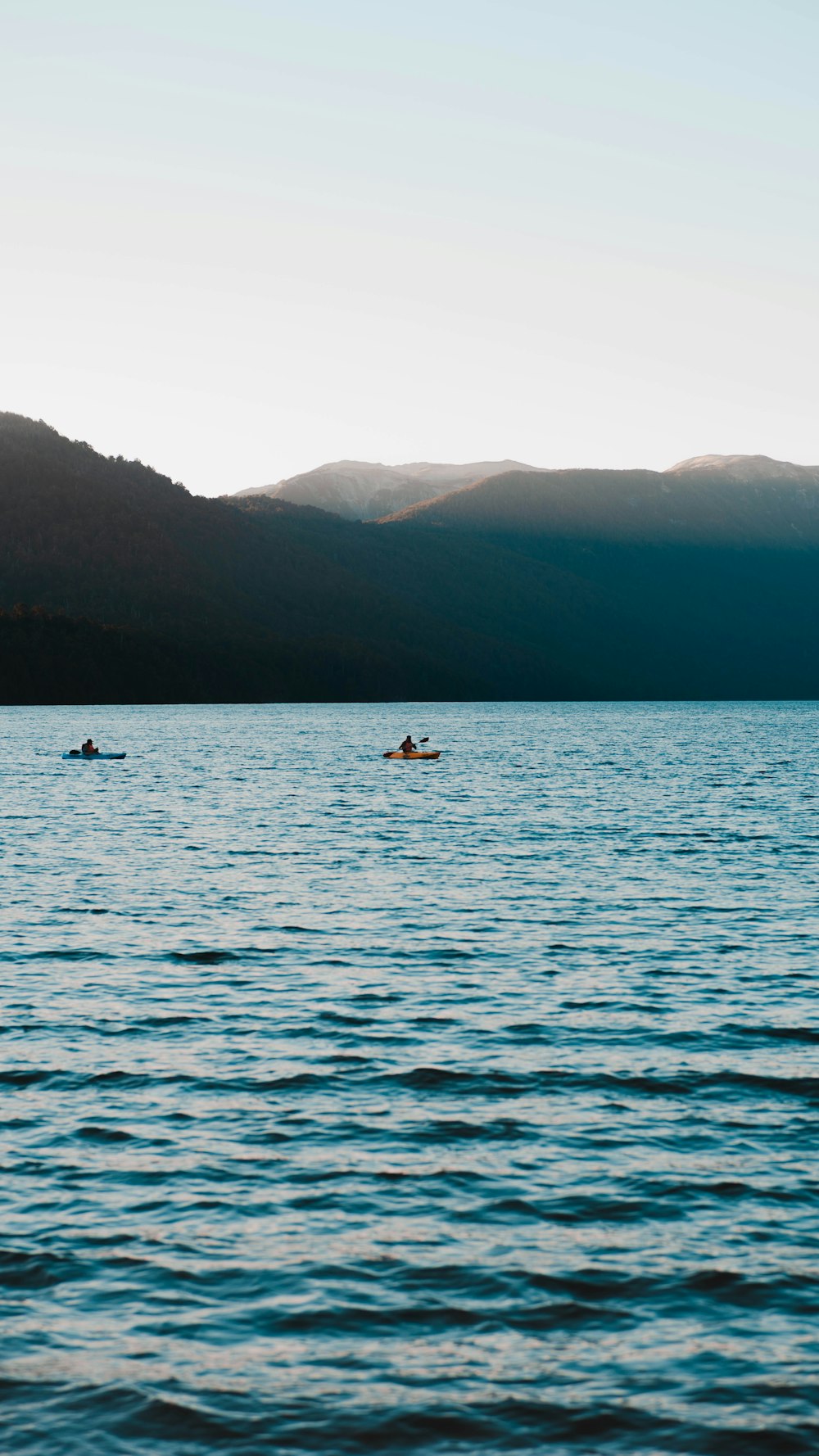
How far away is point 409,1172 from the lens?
18328mm

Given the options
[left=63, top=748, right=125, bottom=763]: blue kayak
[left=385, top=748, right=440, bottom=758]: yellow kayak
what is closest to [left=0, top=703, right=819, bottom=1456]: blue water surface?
[left=385, top=748, right=440, bottom=758]: yellow kayak

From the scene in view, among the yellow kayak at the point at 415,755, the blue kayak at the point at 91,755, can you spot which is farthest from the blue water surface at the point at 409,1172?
the blue kayak at the point at 91,755

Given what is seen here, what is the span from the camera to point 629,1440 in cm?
1170

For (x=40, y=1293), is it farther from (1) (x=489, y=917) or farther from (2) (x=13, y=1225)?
(1) (x=489, y=917)

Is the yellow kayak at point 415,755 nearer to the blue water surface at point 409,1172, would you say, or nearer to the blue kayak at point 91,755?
the blue kayak at point 91,755

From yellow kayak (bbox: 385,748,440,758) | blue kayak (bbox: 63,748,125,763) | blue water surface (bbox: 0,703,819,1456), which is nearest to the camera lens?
blue water surface (bbox: 0,703,819,1456)

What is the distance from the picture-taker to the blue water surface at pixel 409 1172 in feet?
40.7

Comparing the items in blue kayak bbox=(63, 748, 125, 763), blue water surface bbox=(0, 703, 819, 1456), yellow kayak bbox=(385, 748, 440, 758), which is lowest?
blue water surface bbox=(0, 703, 819, 1456)

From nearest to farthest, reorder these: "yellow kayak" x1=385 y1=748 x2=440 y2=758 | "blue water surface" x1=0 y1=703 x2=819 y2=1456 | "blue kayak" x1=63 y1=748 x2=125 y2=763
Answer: "blue water surface" x1=0 y1=703 x2=819 y2=1456 → "blue kayak" x1=63 y1=748 x2=125 y2=763 → "yellow kayak" x1=385 y1=748 x2=440 y2=758

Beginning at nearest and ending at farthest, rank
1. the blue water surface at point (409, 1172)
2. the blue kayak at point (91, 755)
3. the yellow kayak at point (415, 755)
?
the blue water surface at point (409, 1172), the blue kayak at point (91, 755), the yellow kayak at point (415, 755)

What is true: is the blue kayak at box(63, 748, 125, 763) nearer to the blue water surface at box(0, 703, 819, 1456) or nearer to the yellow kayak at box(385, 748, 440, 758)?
the yellow kayak at box(385, 748, 440, 758)

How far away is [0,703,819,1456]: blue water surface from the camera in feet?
40.7

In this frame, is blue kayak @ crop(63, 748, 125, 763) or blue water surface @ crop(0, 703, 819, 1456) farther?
blue kayak @ crop(63, 748, 125, 763)

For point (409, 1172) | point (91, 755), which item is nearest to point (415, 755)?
point (91, 755)
